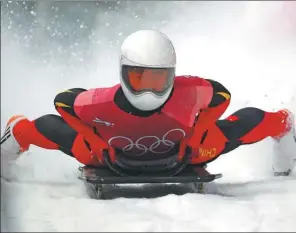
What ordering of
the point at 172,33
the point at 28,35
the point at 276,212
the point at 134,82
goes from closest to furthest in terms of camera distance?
the point at 276,212, the point at 134,82, the point at 28,35, the point at 172,33

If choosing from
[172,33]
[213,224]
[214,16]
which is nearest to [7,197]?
[213,224]

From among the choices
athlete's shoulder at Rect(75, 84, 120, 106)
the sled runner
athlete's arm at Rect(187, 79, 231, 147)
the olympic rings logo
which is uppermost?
athlete's shoulder at Rect(75, 84, 120, 106)

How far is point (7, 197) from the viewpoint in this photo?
138 cm

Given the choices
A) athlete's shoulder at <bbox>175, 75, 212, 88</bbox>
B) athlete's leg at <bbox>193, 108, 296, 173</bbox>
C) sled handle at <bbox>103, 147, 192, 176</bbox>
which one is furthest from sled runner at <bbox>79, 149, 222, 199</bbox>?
athlete's shoulder at <bbox>175, 75, 212, 88</bbox>

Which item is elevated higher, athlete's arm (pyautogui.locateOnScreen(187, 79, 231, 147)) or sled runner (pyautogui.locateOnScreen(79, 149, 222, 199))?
athlete's arm (pyautogui.locateOnScreen(187, 79, 231, 147))

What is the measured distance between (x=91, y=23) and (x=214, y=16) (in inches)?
29.7

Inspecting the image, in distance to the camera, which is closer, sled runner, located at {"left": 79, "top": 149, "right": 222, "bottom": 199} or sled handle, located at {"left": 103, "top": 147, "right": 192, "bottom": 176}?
sled runner, located at {"left": 79, "top": 149, "right": 222, "bottom": 199}

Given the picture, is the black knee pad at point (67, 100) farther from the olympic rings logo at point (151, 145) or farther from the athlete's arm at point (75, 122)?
the olympic rings logo at point (151, 145)

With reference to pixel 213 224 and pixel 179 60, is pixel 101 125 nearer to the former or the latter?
pixel 213 224

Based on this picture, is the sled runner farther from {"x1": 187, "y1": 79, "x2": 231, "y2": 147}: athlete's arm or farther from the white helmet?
the white helmet

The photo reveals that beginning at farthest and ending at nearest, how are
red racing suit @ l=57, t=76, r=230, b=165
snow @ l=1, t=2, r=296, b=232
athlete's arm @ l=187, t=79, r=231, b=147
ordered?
athlete's arm @ l=187, t=79, r=231, b=147, red racing suit @ l=57, t=76, r=230, b=165, snow @ l=1, t=2, r=296, b=232

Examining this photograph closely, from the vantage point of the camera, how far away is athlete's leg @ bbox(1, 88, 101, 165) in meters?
2.19

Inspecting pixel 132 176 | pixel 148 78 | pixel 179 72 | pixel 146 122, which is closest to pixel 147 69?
pixel 148 78

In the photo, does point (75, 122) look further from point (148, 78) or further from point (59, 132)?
point (148, 78)
